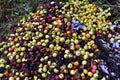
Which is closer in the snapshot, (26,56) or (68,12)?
(26,56)

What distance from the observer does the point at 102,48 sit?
10.6 feet

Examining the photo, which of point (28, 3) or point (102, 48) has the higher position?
point (28, 3)

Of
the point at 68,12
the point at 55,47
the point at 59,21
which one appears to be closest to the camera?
the point at 55,47

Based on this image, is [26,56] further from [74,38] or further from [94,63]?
[94,63]

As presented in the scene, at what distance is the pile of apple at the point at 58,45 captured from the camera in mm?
3033

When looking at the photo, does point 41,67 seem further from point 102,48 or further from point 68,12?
point 68,12

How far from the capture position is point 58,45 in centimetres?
329

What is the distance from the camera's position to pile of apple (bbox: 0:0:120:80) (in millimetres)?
3033

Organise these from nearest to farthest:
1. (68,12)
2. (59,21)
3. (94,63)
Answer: (94,63) < (59,21) < (68,12)

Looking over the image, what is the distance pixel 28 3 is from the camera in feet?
14.4

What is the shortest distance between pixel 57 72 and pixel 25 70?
0.37 metres

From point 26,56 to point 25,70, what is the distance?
21 centimetres

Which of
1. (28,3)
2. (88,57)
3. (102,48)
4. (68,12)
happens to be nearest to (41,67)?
(88,57)

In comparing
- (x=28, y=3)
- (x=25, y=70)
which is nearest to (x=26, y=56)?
(x=25, y=70)
